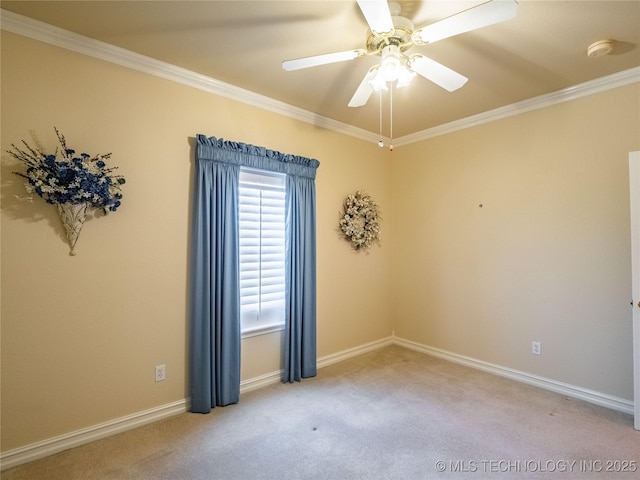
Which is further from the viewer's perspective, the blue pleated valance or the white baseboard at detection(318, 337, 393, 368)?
the white baseboard at detection(318, 337, 393, 368)

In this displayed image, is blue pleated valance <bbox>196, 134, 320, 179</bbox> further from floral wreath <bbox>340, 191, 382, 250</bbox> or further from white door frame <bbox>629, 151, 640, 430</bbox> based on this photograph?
white door frame <bbox>629, 151, 640, 430</bbox>

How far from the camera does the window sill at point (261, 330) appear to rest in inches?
119

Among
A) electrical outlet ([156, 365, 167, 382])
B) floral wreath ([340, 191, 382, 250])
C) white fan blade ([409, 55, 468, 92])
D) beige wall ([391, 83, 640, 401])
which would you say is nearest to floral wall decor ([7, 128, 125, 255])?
electrical outlet ([156, 365, 167, 382])

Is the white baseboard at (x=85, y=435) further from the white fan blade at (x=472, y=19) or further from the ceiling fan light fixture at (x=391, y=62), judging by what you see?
the white fan blade at (x=472, y=19)

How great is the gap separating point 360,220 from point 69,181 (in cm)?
272

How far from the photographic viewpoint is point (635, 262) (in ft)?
7.97

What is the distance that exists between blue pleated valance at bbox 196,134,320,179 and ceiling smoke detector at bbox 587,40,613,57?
2276mm

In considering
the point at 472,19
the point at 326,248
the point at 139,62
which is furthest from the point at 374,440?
Answer: the point at 139,62

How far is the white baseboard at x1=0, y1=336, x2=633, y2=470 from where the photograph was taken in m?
2.07

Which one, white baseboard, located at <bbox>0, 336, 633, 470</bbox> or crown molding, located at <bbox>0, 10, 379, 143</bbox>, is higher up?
crown molding, located at <bbox>0, 10, 379, 143</bbox>

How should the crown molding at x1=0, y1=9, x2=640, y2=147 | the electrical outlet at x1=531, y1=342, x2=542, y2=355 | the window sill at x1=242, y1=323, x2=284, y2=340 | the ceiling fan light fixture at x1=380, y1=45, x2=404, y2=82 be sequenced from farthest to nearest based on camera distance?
the electrical outlet at x1=531, y1=342, x2=542, y2=355 → the window sill at x1=242, y1=323, x2=284, y2=340 → the crown molding at x1=0, y1=9, x2=640, y2=147 → the ceiling fan light fixture at x1=380, y1=45, x2=404, y2=82

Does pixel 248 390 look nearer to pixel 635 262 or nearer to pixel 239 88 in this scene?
pixel 239 88

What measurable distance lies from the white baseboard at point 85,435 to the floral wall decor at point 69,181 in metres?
1.20

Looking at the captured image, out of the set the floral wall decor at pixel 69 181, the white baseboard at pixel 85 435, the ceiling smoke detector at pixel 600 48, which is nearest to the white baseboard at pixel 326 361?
the white baseboard at pixel 85 435
